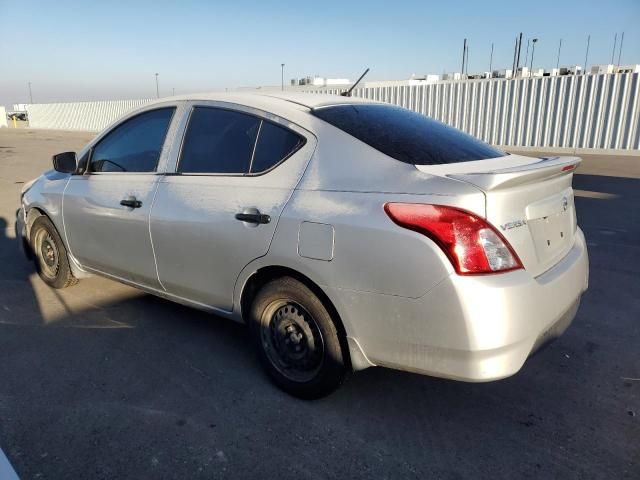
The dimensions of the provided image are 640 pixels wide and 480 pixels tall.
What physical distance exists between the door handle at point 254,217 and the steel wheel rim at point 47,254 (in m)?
2.53

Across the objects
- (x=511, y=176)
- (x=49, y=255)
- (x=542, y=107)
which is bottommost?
(x=49, y=255)

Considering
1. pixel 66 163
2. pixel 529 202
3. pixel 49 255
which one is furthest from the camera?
pixel 49 255

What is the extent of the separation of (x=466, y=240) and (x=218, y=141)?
173 cm

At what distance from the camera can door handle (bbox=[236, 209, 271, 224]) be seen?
2.75 m

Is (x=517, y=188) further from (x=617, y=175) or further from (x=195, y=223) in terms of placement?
(x=617, y=175)

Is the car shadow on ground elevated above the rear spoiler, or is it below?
below

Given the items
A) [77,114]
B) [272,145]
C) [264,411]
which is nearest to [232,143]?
[272,145]

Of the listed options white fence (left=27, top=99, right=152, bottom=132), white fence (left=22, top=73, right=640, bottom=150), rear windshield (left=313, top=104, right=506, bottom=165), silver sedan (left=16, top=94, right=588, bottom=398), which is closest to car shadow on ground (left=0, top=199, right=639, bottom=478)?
silver sedan (left=16, top=94, right=588, bottom=398)

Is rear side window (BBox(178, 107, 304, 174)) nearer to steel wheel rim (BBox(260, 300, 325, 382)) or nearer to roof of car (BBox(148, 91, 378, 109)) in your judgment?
roof of car (BBox(148, 91, 378, 109))

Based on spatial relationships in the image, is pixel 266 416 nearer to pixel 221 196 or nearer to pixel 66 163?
pixel 221 196

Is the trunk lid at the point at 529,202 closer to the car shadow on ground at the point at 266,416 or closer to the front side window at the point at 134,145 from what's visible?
the car shadow on ground at the point at 266,416

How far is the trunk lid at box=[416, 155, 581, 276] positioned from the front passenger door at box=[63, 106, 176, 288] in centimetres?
200

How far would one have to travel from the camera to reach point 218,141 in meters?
3.18

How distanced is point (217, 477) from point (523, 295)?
5.22 feet
